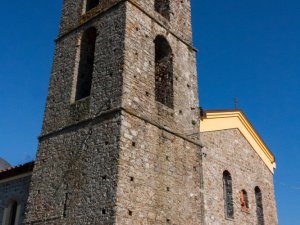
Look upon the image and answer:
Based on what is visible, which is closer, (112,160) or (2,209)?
(112,160)

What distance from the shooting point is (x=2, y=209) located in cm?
1208

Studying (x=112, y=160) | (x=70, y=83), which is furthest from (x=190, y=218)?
(x=70, y=83)

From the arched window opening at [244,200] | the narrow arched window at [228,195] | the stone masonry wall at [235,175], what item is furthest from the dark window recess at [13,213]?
the arched window opening at [244,200]

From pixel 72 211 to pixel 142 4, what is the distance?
593cm

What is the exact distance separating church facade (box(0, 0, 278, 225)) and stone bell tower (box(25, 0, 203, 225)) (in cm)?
3

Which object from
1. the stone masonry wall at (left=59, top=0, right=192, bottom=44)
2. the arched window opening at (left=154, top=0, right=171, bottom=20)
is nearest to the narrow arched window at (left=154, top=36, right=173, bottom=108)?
the stone masonry wall at (left=59, top=0, right=192, bottom=44)

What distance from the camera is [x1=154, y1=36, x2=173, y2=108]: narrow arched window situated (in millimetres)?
11195

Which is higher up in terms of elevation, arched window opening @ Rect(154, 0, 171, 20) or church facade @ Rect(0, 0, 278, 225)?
arched window opening @ Rect(154, 0, 171, 20)

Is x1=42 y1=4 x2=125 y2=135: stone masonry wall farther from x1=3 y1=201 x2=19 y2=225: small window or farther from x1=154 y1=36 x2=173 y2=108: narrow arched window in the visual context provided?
x1=3 y1=201 x2=19 y2=225: small window

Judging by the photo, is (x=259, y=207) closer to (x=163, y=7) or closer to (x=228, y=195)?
(x=228, y=195)

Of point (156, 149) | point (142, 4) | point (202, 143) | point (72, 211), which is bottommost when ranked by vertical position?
point (72, 211)

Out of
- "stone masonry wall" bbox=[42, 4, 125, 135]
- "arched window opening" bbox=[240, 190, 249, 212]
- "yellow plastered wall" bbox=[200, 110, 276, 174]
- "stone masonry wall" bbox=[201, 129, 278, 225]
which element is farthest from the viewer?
"arched window opening" bbox=[240, 190, 249, 212]

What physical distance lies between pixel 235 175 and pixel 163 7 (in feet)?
18.8

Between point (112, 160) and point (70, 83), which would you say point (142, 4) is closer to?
point (70, 83)
